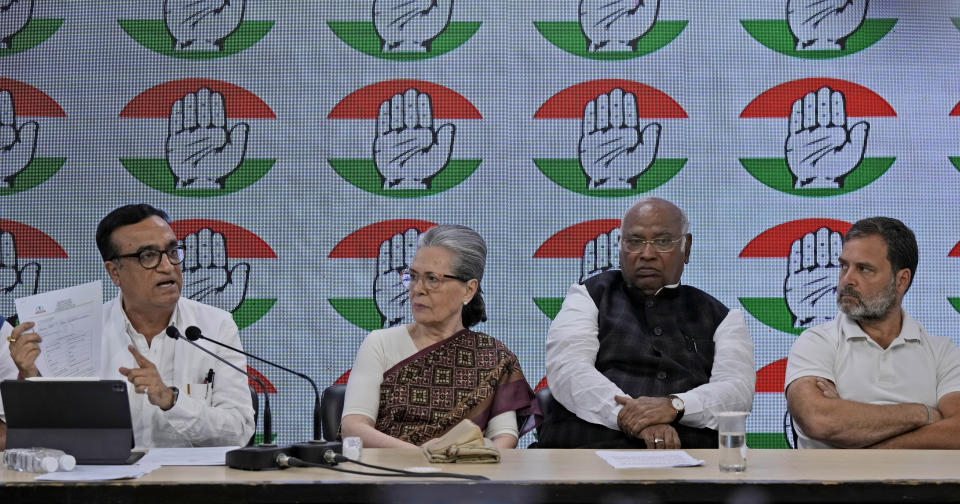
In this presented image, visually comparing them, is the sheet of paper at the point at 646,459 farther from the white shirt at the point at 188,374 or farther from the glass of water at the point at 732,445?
the white shirt at the point at 188,374

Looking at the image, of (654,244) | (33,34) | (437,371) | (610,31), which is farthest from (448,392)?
(33,34)


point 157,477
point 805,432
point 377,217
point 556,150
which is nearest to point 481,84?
point 556,150

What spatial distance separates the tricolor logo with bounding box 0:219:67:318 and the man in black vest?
2.34 m

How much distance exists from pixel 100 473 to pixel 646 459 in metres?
1.23

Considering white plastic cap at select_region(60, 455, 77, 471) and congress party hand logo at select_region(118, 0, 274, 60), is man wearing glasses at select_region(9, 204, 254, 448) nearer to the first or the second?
white plastic cap at select_region(60, 455, 77, 471)

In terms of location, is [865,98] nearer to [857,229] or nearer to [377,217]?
[857,229]

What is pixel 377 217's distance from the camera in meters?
4.20

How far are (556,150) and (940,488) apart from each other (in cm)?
253

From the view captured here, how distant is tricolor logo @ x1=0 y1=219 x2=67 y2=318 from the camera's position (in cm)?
420

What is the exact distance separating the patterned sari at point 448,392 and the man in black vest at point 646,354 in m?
0.20

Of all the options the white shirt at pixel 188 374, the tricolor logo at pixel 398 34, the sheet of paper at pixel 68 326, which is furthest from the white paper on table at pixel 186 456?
the tricolor logo at pixel 398 34

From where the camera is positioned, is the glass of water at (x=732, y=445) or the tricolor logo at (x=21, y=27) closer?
the glass of water at (x=732, y=445)

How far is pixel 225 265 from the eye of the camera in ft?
13.7

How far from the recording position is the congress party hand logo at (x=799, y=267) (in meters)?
4.20
